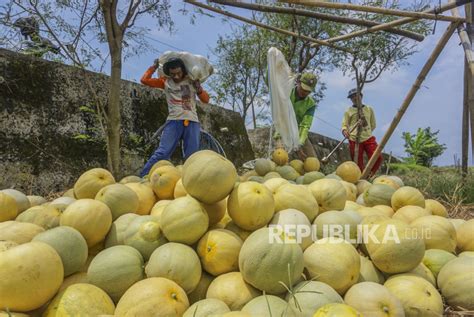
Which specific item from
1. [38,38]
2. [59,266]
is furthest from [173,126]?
[59,266]

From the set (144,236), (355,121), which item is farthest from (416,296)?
(355,121)

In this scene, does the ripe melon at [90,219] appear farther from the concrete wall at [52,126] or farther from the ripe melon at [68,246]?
the concrete wall at [52,126]

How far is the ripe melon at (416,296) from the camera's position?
1.65m

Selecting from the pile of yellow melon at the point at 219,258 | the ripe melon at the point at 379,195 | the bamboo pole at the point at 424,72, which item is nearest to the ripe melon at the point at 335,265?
the pile of yellow melon at the point at 219,258

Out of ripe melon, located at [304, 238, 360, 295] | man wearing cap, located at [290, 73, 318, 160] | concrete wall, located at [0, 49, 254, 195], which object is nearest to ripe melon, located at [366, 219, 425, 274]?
ripe melon, located at [304, 238, 360, 295]

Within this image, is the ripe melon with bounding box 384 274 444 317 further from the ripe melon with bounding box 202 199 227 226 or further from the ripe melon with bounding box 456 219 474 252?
the ripe melon with bounding box 202 199 227 226

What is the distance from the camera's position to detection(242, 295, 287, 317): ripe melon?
4.61ft

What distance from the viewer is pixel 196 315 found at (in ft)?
4.55

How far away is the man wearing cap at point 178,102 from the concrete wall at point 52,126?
1002 mm

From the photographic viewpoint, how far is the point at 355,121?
6.93 m

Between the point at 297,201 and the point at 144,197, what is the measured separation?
1.05 meters

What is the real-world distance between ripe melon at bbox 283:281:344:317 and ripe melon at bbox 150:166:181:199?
123cm

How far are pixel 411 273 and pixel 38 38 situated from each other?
5866 mm

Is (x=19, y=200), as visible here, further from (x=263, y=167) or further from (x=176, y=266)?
(x=263, y=167)
